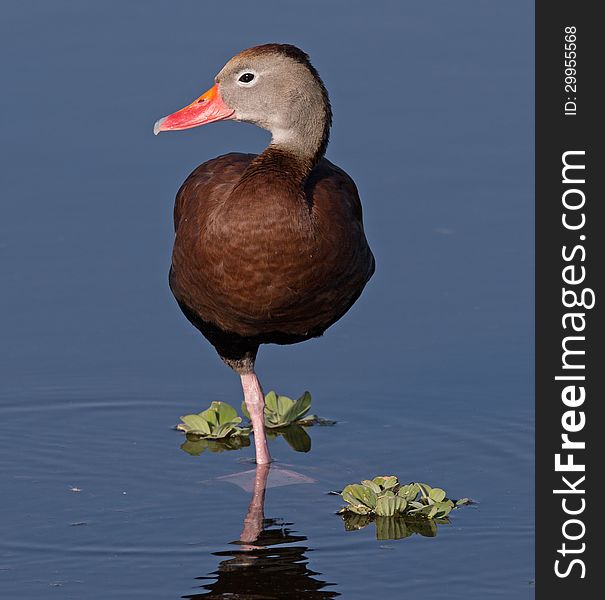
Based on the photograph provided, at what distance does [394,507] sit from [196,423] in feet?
4.07

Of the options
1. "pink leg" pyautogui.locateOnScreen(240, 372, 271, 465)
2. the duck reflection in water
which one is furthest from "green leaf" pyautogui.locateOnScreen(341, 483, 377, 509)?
"pink leg" pyautogui.locateOnScreen(240, 372, 271, 465)

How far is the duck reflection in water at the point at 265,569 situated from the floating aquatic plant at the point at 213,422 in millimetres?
782

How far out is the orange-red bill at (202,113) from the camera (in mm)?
7488

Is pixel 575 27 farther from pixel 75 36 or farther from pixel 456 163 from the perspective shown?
pixel 75 36

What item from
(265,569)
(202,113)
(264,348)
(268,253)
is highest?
(202,113)

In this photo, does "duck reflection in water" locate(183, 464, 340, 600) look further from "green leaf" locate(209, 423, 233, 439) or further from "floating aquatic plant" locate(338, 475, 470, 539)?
"green leaf" locate(209, 423, 233, 439)

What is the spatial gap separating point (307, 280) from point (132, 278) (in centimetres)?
226

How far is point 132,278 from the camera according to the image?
354 inches

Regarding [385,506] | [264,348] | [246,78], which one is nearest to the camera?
[385,506]

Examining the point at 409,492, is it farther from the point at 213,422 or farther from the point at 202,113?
the point at 202,113

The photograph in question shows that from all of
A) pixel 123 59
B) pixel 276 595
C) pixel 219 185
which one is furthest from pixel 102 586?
pixel 123 59

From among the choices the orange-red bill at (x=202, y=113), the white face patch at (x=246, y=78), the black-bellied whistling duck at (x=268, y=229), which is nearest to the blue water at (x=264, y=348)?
the black-bellied whistling duck at (x=268, y=229)

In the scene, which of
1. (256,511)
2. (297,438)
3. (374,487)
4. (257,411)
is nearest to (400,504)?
(374,487)

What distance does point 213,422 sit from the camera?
24.8ft
